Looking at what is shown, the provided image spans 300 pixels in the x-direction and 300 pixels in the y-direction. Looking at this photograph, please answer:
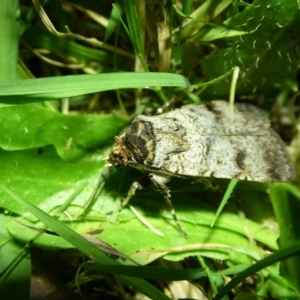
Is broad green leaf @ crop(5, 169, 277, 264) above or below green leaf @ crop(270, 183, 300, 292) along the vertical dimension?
below

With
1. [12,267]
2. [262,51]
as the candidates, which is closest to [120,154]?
[12,267]

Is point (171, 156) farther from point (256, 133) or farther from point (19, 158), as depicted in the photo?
point (19, 158)

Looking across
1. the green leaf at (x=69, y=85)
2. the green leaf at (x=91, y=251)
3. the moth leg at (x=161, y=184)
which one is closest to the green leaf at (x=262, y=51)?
the green leaf at (x=69, y=85)

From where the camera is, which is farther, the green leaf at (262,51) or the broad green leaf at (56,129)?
the broad green leaf at (56,129)

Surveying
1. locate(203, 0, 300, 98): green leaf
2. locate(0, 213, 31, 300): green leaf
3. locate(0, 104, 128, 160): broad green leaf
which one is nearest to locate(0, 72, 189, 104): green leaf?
locate(0, 104, 128, 160): broad green leaf

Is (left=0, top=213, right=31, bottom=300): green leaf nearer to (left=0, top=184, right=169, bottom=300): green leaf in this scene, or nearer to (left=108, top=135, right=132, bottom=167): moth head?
(left=0, top=184, right=169, bottom=300): green leaf

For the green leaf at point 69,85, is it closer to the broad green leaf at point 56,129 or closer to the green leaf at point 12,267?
the broad green leaf at point 56,129

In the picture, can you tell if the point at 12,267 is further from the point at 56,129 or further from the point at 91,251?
the point at 56,129

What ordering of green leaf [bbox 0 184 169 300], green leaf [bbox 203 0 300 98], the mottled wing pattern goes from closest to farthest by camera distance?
green leaf [bbox 0 184 169 300] → green leaf [bbox 203 0 300 98] → the mottled wing pattern

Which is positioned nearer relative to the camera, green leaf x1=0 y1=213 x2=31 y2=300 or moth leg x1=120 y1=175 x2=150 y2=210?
green leaf x1=0 y1=213 x2=31 y2=300
